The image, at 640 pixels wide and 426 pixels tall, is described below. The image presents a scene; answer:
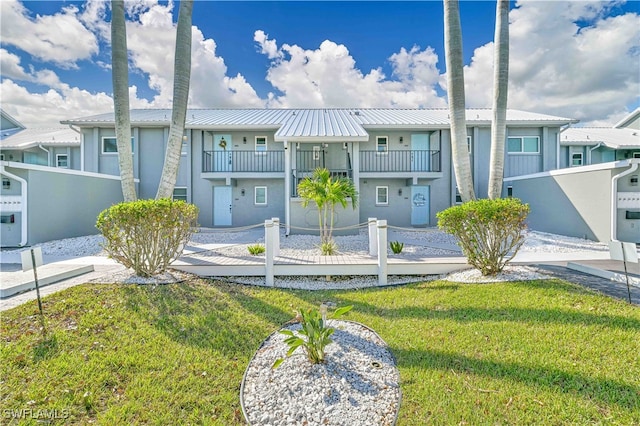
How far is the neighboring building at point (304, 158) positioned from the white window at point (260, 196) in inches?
2.2

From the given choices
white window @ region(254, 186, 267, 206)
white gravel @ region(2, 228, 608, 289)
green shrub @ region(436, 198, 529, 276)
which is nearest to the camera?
green shrub @ region(436, 198, 529, 276)

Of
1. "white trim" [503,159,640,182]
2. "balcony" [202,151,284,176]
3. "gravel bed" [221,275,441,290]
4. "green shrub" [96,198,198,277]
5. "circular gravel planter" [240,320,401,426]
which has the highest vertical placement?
"balcony" [202,151,284,176]

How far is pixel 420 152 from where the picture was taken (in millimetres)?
16062

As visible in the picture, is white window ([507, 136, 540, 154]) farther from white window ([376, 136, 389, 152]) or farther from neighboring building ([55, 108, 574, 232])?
white window ([376, 136, 389, 152])

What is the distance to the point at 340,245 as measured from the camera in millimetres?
10406

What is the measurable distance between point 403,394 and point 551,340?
2.38m

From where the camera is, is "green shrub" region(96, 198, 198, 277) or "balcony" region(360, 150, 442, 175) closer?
"green shrub" region(96, 198, 198, 277)

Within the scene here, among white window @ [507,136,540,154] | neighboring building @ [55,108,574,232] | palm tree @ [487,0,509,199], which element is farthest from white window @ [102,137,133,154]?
white window @ [507,136,540,154]

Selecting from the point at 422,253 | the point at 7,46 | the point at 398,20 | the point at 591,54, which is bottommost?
the point at 422,253

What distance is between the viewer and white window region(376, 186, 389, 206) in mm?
15961

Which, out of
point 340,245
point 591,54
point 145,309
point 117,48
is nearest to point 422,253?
point 340,245

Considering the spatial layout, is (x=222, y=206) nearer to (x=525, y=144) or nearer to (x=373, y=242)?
(x=373, y=242)

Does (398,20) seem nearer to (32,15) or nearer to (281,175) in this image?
(281,175)

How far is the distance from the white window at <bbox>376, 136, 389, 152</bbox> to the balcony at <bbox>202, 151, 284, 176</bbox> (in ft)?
18.2
